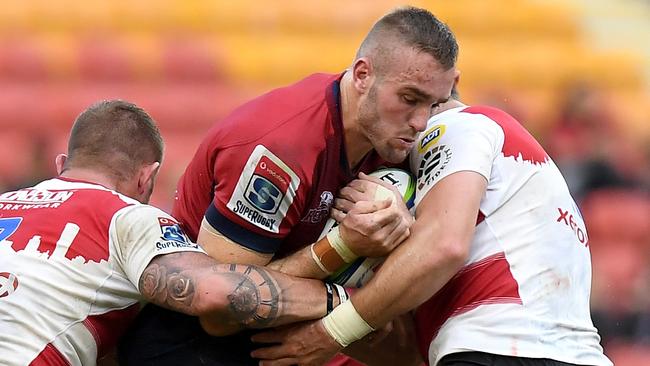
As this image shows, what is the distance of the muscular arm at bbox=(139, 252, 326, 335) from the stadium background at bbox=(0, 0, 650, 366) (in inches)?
194

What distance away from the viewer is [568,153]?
10016mm

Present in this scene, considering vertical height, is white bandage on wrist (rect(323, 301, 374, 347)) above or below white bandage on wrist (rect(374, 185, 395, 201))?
below

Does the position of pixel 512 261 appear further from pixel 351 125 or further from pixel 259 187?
pixel 259 187

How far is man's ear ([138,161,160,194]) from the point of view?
4.95 metres

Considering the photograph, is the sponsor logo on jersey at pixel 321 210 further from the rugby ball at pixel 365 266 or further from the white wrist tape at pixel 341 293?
the white wrist tape at pixel 341 293

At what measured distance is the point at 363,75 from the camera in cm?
468

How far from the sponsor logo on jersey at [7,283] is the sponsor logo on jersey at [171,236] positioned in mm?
544

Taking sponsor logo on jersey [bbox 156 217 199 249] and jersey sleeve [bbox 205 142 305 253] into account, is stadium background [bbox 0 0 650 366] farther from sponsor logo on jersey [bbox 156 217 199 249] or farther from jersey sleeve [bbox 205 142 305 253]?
jersey sleeve [bbox 205 142 305 253]

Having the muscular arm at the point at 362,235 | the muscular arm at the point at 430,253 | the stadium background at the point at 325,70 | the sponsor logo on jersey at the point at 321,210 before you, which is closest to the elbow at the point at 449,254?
the muscular arm at the point at 430,253

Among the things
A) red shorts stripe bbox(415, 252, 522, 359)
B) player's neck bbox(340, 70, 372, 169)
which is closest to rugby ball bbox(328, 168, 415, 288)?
player's neck bbox(340, 70, 372, 169)

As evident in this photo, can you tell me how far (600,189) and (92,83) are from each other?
4.72 m

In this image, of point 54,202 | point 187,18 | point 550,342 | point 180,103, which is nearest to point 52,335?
point 54,202

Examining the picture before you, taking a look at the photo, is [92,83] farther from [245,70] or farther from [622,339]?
[622,339]

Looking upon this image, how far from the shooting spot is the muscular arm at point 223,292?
14.3 ft
